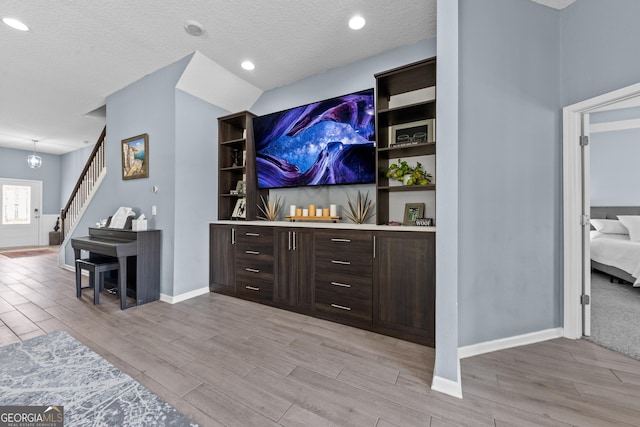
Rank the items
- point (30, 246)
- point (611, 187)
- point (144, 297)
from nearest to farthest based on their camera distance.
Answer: point (144, 297)
point (611, 187)
point (30, 246)

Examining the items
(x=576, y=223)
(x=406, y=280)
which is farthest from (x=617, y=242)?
(x=406, y=280)

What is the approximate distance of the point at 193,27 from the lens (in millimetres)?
2547

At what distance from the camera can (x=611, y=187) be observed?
15.8 ft

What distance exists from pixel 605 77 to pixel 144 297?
5065mm

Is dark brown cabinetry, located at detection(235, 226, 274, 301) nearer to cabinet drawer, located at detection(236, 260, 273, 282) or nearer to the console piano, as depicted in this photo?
cabinet drawer, located at detection(236, 260, 273, 282)

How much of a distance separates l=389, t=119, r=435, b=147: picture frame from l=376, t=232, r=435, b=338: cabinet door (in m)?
0.99

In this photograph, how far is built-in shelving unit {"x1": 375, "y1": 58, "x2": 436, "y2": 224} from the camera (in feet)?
7.98

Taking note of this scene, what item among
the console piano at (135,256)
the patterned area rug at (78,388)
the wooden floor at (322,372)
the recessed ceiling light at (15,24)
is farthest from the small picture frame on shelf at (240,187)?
the recessed ceiling light at (15,24)

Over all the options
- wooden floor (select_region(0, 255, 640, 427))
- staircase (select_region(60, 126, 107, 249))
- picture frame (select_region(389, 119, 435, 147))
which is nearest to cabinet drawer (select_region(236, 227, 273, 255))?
wooden floor (select_region(0, 255, 640, 427))

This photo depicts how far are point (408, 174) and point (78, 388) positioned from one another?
9.91ft

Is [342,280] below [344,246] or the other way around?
below

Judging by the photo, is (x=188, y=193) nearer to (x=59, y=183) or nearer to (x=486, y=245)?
(x=486, y=245)

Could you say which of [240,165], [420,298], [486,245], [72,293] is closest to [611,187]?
[486,245]

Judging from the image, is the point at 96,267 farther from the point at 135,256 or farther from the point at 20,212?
the point at 20,212
